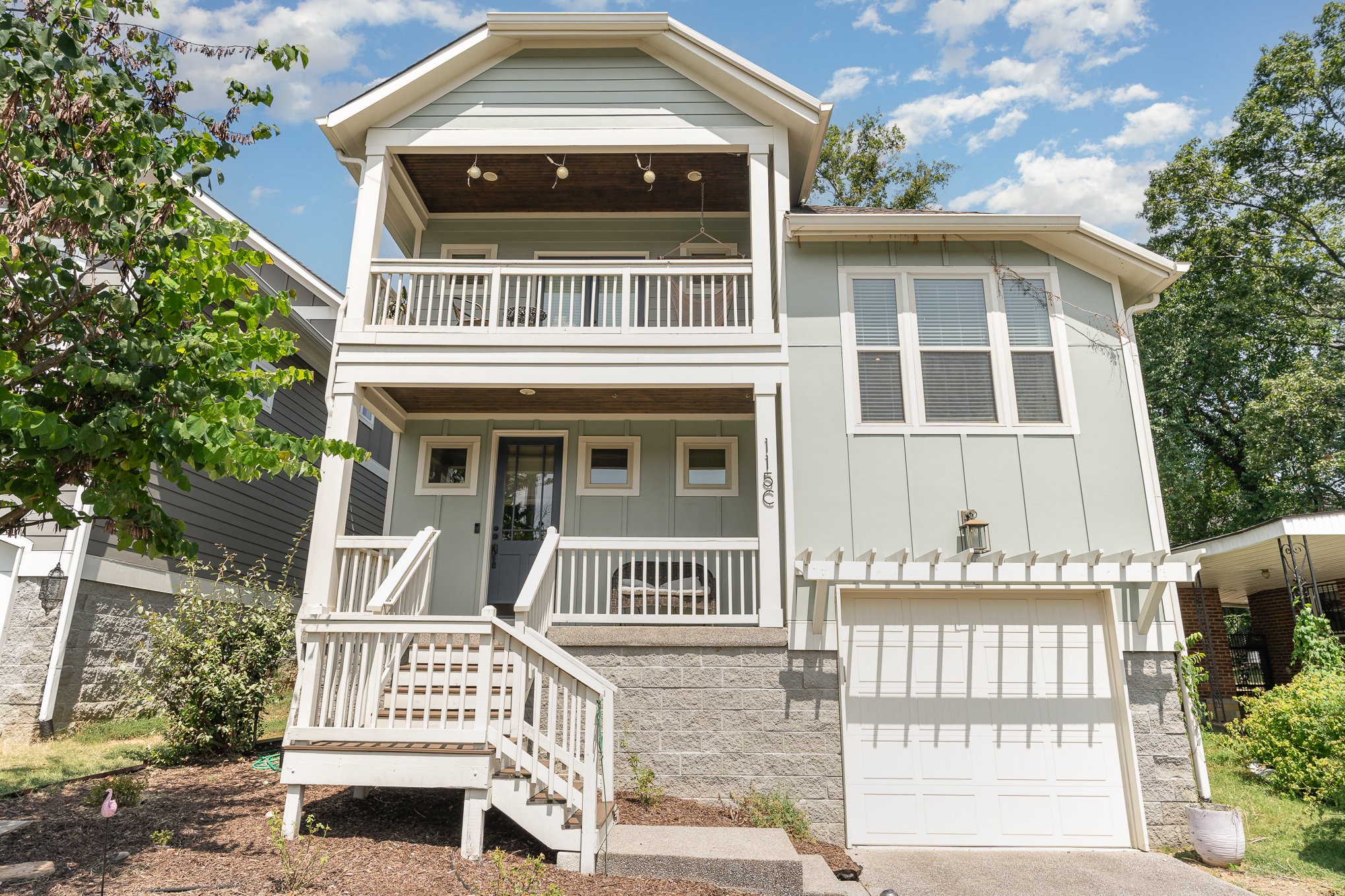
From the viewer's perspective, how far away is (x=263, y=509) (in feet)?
38.6

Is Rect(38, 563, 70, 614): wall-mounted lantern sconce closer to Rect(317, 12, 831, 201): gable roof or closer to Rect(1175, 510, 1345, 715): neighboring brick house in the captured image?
Rect(317, 12, 831, 201): gable roof

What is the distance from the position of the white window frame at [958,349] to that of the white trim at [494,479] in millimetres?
3557

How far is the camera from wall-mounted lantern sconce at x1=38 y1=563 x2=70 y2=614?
26.0 feet

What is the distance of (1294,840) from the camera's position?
22.4 ft

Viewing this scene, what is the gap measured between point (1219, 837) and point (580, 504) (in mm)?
6968

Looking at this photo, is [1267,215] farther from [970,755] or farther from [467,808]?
[467,808]

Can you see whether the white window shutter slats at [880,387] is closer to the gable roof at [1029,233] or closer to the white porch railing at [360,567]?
the gable roof at [1029,233]

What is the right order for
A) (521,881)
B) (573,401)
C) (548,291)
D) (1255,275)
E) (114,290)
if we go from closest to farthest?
(521,881), (114,290), (548,291), (573,401), (1255,275)

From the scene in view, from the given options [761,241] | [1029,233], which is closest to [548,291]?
[761,241]

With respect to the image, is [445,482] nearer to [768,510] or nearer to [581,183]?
[581,183]

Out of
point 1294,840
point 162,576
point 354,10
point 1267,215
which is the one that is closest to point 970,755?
point 1294,840

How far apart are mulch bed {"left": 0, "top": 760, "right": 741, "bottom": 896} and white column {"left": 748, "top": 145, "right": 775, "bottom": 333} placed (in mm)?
5335

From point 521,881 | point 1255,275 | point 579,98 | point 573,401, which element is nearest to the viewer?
point 521,881

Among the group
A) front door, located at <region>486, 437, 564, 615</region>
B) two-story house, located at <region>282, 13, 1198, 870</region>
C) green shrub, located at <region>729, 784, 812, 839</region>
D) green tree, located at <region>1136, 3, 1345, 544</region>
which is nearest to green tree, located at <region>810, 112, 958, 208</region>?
green tree, located at <region>1136, 3, 1345, 544</region>
